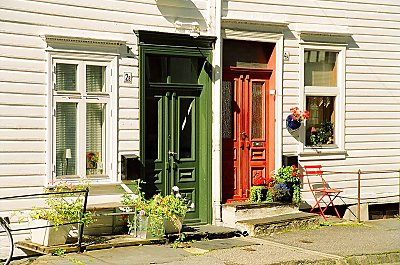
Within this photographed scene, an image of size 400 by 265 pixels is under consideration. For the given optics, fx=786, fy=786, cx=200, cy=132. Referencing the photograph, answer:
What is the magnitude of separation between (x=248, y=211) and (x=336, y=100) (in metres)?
3.51

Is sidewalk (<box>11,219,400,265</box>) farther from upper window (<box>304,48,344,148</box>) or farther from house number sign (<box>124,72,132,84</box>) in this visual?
house number sign (<box>124,72,132,84</box>)

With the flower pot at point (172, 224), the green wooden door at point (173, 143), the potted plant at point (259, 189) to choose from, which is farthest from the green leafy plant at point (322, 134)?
the flower pot at point (172, 224)

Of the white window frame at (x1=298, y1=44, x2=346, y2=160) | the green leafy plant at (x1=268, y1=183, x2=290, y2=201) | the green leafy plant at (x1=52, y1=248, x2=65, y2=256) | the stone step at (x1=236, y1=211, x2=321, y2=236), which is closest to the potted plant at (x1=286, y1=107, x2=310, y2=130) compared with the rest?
the white window frame at (x1=298, y1=44, x2=346, y2=160)

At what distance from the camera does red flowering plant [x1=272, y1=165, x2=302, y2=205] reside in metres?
15.0

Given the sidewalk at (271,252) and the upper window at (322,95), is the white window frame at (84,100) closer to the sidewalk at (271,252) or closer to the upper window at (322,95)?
the sidewalk at (271,252)

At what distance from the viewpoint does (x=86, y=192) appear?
39.2 feet

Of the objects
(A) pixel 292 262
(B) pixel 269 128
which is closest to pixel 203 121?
(B) pixel 269 128

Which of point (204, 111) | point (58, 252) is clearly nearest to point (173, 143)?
point (204, 111)

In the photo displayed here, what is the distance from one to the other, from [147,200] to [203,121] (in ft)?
6.37

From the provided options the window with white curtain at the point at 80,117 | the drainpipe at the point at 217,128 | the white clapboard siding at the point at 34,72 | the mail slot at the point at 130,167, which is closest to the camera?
the white clapboard siding at the point at 34,72

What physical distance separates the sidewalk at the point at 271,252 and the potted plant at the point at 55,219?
41 centimetres

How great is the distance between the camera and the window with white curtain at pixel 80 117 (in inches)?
505

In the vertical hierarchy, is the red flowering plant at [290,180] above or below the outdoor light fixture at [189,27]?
below

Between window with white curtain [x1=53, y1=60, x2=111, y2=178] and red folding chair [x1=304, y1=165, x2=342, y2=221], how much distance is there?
14.8ft
